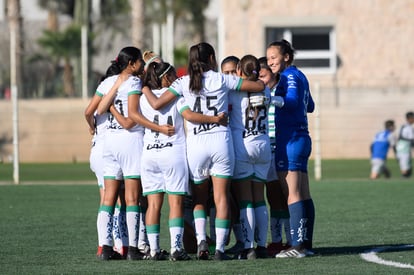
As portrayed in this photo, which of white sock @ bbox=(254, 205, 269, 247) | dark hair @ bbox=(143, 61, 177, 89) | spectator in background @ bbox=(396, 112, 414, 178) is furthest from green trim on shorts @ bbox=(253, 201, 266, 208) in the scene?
spectator in background @ bbox=(396, 112, 414, 178)

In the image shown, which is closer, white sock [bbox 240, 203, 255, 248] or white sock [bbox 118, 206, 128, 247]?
white sock [bbox 240, 203, 255, 248]

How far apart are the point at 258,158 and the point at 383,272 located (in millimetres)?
1854

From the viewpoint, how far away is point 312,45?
38688mm

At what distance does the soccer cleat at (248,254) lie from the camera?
35.7 feet

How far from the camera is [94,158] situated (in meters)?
11.6

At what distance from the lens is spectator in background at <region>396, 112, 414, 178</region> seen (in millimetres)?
27438

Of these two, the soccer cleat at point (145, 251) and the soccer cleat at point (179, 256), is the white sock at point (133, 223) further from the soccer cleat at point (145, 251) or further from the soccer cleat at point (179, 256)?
the soccer cleat at point (179, 256)

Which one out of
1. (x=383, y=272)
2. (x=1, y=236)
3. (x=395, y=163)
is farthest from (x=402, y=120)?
(x=383, y=272)

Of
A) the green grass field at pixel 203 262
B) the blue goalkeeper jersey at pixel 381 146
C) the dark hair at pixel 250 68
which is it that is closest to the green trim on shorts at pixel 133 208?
the green grass field at pixel 203 262

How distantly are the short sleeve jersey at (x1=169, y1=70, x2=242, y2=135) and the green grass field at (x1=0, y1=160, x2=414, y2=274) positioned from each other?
4.42 feet

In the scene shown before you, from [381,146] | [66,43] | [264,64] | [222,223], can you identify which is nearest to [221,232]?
[222,223]

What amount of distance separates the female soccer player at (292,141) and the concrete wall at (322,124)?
24.3m

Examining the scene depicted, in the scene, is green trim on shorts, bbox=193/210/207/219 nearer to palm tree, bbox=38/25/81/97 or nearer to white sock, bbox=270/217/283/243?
white sock, bbox=270/217/283/243

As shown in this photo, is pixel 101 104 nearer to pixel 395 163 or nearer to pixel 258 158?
pixel 258 158
